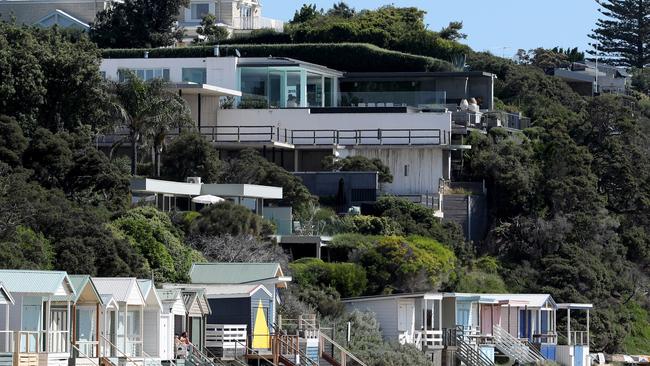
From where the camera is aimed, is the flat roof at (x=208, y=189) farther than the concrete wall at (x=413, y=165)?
No

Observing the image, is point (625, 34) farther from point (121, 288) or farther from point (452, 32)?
point (121, 288)

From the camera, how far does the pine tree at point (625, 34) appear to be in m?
154

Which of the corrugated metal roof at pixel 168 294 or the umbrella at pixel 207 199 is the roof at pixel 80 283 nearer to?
the corrugated metal roof at pixel 168 294

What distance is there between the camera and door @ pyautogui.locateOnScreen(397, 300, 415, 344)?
218 ft

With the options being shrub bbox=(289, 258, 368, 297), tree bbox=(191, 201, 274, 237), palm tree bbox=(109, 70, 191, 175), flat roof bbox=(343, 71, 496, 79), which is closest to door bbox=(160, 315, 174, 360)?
tree bbox=(191, 201, 274, 237)

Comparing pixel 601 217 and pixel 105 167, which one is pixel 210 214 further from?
pixel 601 217

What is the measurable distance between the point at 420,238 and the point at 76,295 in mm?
28945

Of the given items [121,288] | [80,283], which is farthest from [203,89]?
[80,283]

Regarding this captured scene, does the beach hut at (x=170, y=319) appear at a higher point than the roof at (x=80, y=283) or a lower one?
lower

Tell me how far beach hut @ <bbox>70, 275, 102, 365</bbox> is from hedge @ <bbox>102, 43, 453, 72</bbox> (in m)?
54.0

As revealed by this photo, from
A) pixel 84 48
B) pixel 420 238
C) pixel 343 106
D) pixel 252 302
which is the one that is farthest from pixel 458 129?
pixel 252 302

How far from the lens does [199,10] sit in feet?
489

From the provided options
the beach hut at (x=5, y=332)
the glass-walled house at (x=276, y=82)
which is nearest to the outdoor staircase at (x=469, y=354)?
the glass-walled house at (x=276, y=82)

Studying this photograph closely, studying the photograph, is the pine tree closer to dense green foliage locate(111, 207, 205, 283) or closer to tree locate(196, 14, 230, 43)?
tree locate(196, 14, 230, 43)
